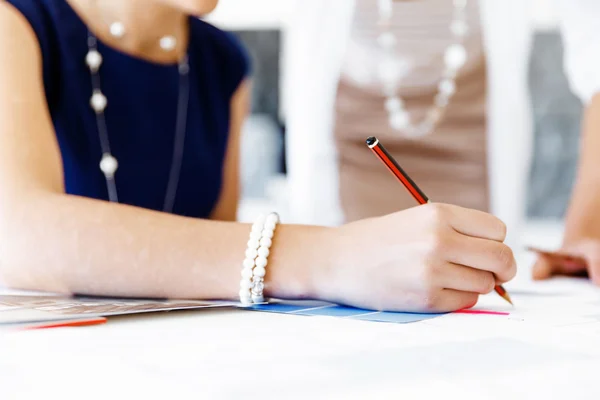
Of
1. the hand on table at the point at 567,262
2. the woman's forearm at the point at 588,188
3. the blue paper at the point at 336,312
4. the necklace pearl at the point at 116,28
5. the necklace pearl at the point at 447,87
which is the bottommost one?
the blue paper at the point at 336,312

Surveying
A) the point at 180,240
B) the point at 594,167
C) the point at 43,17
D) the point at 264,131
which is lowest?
the point at 180,240

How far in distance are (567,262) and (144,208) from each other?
0.50 metres

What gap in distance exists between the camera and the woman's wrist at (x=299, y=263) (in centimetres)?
58

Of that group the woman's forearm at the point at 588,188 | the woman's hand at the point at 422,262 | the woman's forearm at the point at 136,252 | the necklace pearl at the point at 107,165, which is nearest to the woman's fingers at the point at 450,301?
the woman's hand at the point at 422,262

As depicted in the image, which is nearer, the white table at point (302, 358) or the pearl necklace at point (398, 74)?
A: the white table at point (302, 358)

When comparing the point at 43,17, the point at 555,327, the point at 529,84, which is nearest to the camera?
the point at 555,327

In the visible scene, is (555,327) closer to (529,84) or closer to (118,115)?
(118,115)

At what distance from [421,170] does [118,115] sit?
618 millimetres

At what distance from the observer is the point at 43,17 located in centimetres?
92

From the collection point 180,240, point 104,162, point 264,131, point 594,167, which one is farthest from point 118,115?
point 264,131

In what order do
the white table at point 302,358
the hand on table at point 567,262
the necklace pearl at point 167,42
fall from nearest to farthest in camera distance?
the white table at point 302,358 < the hand on table at point 567,262 < the necklace pearl at point 167,42

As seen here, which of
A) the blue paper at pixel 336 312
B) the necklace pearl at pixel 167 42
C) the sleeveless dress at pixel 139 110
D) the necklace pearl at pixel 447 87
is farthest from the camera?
the necklace pearl at pixel 447 87

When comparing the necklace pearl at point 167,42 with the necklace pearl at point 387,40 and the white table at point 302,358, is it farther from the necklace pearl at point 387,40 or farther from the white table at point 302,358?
the white table at point 302,358

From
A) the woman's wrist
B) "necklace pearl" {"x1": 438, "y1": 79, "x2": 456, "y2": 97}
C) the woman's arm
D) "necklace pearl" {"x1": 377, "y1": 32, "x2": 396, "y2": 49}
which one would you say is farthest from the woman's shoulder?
the woman's wrist
